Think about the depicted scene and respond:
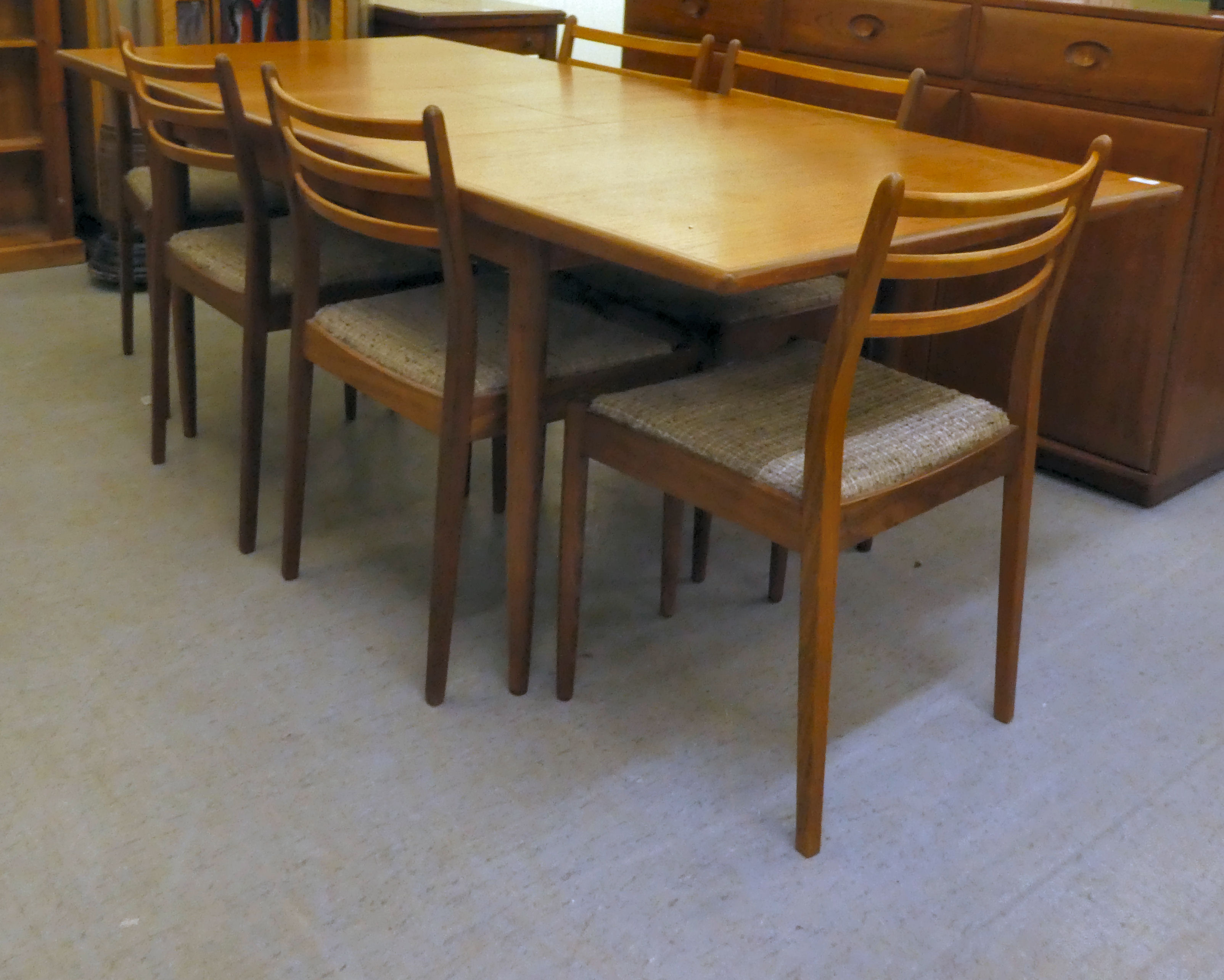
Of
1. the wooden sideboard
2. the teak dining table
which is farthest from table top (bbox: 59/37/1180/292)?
the wooden sideboard

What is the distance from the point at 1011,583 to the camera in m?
1.71

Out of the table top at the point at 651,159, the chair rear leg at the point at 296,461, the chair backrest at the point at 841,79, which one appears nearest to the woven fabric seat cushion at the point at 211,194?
the table top at the point at 651,159

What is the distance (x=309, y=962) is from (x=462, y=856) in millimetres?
217

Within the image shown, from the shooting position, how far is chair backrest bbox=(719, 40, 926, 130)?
2051 mm

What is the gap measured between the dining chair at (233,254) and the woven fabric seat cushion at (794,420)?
2.16 ft

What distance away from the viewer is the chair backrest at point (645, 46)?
7.78ft

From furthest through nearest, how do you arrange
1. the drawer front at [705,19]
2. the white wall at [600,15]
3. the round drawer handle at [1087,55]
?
1. the white wall at [600,15]
2. the drawer front at [705,19]
3. the round drawer handle at [1087,55]

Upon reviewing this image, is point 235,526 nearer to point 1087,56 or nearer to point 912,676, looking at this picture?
point 912,676

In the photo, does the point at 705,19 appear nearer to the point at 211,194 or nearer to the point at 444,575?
the point at 211,194

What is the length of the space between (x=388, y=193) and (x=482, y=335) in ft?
0.79

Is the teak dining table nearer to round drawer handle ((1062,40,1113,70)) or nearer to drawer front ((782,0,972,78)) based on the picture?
round drawer handle ((1062,40,1113,70))

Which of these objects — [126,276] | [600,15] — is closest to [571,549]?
[126,276]

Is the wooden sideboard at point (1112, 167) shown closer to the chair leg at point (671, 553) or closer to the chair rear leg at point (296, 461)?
the chair leg at point (671, 553)

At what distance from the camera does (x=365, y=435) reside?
257 centimetres
